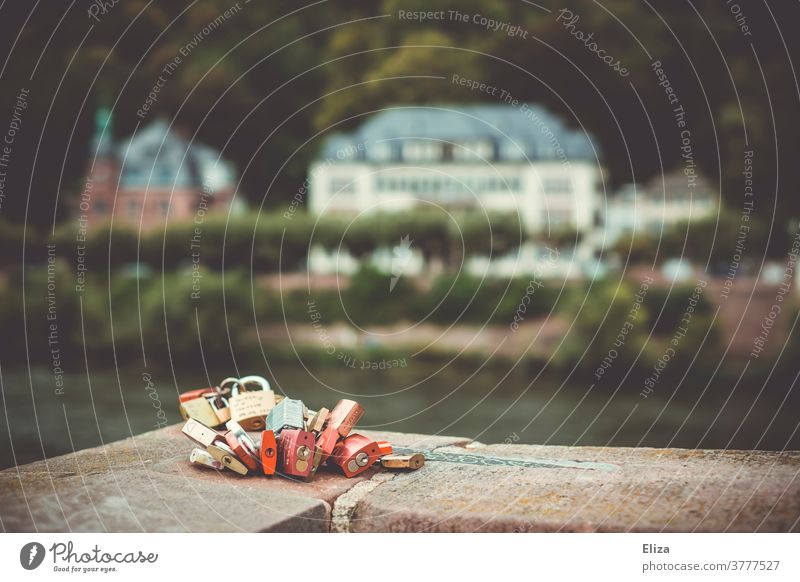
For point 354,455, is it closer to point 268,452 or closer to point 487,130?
point 268,452

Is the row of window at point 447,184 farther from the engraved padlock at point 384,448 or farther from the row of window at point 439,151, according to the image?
the engraved padlock at point 384,448

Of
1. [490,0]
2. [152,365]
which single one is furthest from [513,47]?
[152,365]

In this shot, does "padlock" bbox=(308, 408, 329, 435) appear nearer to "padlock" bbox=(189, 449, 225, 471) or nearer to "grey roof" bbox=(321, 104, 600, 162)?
"padlock" bbox=(189, 449, 225, 471)

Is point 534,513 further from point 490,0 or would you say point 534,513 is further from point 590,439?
point 590,439

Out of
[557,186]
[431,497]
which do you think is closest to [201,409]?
[431,497]

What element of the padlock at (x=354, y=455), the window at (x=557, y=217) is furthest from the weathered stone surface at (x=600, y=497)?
the window at (x=557, y=217)

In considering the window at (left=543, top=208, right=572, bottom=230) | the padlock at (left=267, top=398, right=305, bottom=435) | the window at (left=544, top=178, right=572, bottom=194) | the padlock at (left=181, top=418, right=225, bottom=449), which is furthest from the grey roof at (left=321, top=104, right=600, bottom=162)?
the padlock at (left=181, top=418, right=225, bottom=449)

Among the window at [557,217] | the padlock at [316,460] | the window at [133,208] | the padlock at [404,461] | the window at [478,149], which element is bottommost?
the padlock at [404,461]
